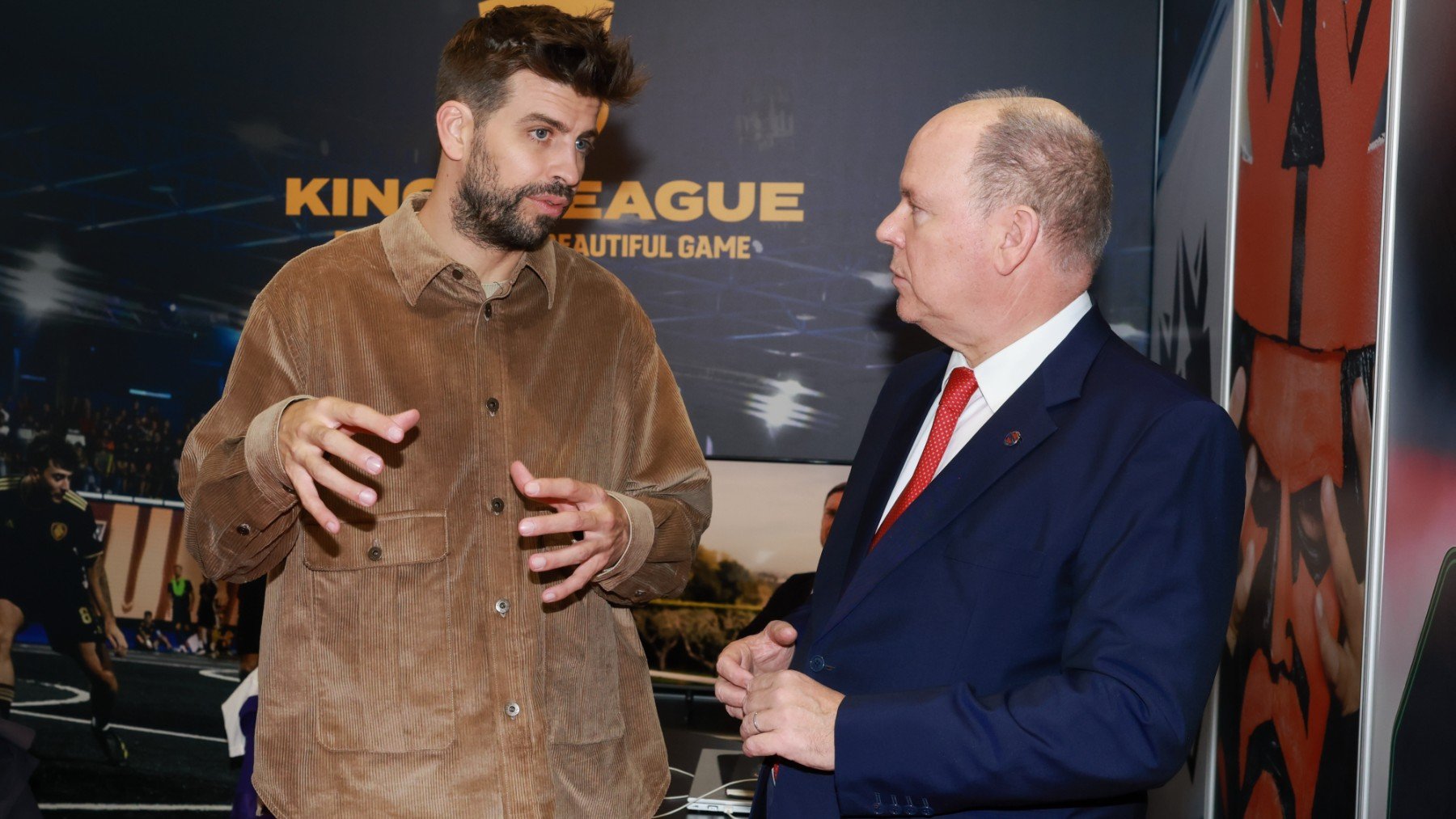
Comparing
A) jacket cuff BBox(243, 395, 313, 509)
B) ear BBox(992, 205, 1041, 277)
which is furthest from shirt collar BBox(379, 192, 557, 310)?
ear BBox(992, 205, 1041, 277)

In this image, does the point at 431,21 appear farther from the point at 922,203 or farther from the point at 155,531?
the point at 922,203

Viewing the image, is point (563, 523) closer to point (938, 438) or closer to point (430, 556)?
point (430, 556)

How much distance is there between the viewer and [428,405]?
2.00 metres

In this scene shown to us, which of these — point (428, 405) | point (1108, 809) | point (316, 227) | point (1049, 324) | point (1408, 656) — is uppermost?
point (316, 227)

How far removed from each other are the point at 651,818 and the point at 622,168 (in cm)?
257

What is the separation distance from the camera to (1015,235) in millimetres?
1613

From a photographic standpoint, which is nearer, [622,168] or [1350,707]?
[1350,707]

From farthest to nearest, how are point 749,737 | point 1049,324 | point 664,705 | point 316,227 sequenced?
point 316,227, point 664,705, point 1049,324, point 749,737

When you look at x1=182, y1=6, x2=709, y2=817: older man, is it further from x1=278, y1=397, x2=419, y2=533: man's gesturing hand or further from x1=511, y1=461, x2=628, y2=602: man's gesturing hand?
x1=278, y1=397, x2=419, y2=533: man's gesturing hand

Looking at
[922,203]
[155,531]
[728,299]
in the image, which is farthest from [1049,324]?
[155,531]

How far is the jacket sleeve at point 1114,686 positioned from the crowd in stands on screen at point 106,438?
3606 mm

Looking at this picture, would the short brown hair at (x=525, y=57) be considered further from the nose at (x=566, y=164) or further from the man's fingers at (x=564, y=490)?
the man's fingers at (x=564, y=490)

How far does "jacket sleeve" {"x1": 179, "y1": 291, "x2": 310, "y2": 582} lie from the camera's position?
5.73 ft

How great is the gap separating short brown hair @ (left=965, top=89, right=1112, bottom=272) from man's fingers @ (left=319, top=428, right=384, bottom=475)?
0.84 meters
